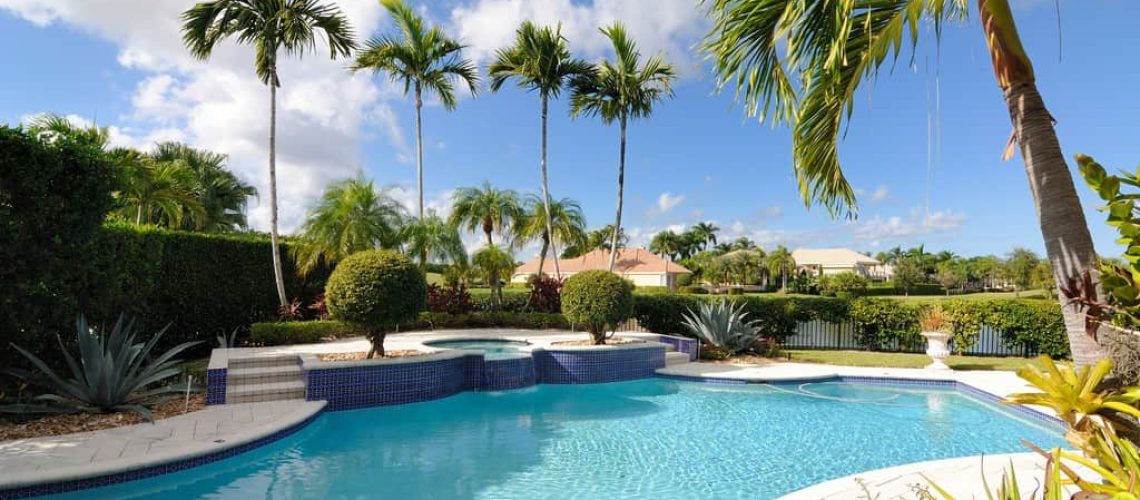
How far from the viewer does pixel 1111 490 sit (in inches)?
80.9

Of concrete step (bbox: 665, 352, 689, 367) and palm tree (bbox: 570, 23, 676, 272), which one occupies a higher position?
palm tree (bbox: 570, 23, 676, 272)

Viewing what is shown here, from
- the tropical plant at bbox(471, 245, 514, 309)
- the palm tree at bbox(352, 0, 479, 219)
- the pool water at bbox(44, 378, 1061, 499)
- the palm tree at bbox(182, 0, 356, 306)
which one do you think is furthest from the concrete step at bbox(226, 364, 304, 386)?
the tropical plant at bbox(471, 245, 514, 309)

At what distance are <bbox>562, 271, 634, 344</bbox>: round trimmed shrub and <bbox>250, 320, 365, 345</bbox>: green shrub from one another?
435 cm

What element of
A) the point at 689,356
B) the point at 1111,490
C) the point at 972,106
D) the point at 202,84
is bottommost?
the point at 689,356

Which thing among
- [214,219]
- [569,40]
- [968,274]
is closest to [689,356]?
[569,40]

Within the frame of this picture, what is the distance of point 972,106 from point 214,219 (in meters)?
23.1

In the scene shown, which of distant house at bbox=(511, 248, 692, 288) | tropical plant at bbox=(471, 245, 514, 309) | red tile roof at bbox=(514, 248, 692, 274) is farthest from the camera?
red tile roof at bbox=(514, 248, 692, 274)

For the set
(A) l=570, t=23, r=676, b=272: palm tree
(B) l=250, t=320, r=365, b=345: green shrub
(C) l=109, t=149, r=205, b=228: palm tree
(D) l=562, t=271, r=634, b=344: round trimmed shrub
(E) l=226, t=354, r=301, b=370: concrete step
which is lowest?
(E) l=226, t=354, r=301, b=370: concrete step

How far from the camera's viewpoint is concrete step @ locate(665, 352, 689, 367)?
1242 cm

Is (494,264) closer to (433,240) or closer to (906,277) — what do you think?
(433,240)

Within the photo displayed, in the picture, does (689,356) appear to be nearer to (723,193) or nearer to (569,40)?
(569,40)

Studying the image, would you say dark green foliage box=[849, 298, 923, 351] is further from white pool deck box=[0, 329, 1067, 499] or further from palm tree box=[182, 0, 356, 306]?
palm tree box=[182, 0, 356, 306]

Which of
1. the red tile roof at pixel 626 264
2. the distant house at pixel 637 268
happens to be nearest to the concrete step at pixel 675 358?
the red tile roof at pixel 626 264

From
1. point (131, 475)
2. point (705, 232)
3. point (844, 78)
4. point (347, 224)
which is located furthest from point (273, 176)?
point (705, 232)
